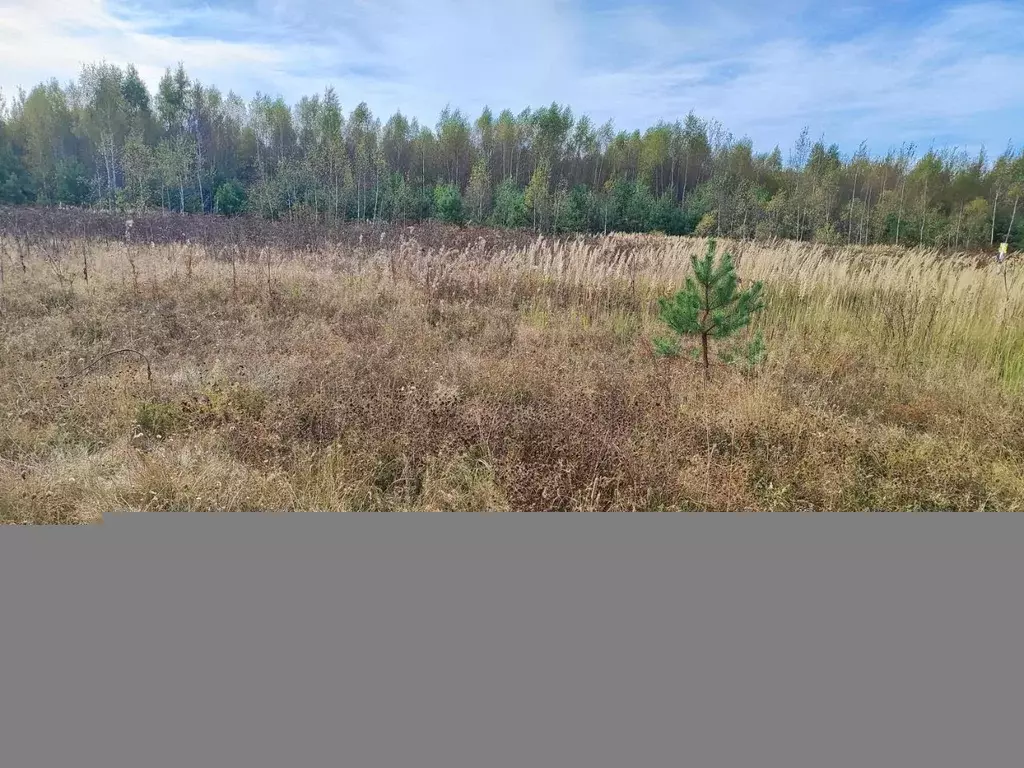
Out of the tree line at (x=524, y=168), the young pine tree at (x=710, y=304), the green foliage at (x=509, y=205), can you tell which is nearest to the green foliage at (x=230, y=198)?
the tree line at (x=524, y=168)

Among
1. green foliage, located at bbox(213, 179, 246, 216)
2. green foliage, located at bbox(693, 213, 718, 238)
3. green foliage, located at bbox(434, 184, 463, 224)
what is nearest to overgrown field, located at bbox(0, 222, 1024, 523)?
green foliage, located at bbox(693, 213, 718, 238)

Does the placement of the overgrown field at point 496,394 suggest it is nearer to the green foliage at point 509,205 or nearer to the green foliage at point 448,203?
the green foliage at point 509,205

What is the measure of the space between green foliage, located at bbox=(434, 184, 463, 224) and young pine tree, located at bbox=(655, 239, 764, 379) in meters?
3.27

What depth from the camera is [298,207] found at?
31.0ft

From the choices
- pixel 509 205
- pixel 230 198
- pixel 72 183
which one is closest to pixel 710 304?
pixel 509 205

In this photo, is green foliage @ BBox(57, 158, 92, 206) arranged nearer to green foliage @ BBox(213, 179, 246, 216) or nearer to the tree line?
the tree line

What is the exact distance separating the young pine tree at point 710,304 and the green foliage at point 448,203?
3.27 m

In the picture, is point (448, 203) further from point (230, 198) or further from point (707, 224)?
point (230, 198)

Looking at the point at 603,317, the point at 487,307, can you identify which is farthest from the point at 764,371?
the point at 487,307

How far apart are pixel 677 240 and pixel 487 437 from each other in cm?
499

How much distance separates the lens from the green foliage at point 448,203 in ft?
19.2

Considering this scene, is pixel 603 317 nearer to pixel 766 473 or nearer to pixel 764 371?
pixel 764 371

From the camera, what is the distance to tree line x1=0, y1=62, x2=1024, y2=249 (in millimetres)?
3533

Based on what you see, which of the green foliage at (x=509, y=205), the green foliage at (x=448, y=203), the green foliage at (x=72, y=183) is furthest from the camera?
the green foliage at (x=72, y=183)
